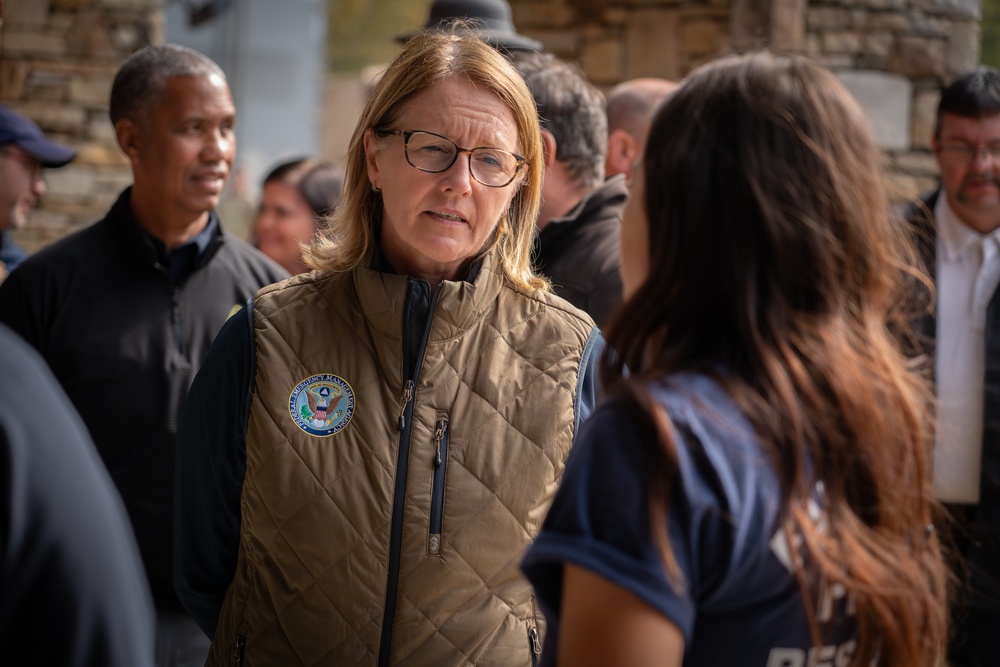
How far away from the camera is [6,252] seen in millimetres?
4141

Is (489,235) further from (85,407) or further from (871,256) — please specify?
(85,407)

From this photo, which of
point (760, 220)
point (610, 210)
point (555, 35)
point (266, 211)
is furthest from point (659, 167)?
point (555, 35)

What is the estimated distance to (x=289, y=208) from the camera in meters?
4.56

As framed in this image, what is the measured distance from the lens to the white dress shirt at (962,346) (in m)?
3.27

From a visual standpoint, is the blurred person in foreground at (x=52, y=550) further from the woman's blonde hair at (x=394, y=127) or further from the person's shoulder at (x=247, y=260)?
the person's shoulder at (x=247, y=260)

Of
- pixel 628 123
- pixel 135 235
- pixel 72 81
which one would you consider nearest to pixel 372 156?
pixel 135 235

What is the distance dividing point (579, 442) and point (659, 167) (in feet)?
1.11

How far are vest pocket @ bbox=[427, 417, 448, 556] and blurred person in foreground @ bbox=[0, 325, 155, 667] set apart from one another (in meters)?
0.79

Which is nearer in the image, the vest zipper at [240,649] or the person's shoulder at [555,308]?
the vest zipper at [240,649]

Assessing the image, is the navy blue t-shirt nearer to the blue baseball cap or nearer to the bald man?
the bald man

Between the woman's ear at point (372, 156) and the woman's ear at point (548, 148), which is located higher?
the woman's ear at point (372, 156)

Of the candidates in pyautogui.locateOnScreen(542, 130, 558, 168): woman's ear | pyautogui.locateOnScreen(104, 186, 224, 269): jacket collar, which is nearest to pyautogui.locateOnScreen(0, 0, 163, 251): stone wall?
pyautogui.locateOnScreen(104, 186, 224, 269): jacket collar

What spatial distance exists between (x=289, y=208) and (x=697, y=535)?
380cm

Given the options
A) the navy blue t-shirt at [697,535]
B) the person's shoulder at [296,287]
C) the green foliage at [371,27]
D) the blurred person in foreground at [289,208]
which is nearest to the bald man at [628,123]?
the blurred person in foreground at [289,208]
